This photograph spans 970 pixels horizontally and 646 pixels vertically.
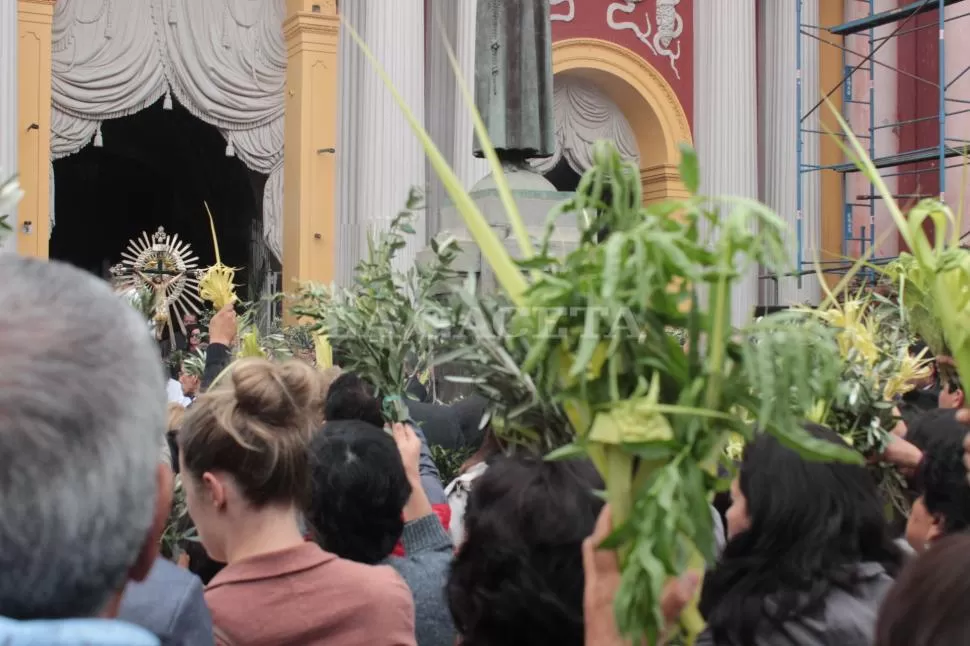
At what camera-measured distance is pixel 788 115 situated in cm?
1567

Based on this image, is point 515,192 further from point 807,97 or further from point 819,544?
point 807,97

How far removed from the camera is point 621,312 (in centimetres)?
158

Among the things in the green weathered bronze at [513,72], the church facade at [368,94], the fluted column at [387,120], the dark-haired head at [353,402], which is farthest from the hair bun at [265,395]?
the fluted column at [387,120]

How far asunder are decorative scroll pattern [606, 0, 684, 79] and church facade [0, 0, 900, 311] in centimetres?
2

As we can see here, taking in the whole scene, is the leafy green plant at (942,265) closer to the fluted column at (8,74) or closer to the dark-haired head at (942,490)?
the dark-haired head at (942,490)

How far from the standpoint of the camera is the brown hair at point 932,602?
127 cm

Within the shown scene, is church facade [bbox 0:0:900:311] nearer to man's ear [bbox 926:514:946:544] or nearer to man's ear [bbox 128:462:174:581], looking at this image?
man's ear [bbox 926:514:946:544]

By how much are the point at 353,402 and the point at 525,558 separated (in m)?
1.49

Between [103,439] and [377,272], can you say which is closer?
[103,439]

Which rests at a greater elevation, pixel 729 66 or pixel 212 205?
pixel 729 66

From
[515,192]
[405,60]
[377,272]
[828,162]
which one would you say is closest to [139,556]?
[377,272]

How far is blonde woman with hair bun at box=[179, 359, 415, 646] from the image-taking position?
2.28 metres

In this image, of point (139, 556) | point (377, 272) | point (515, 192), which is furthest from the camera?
point (515, 192)

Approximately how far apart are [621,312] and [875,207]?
1536cm
